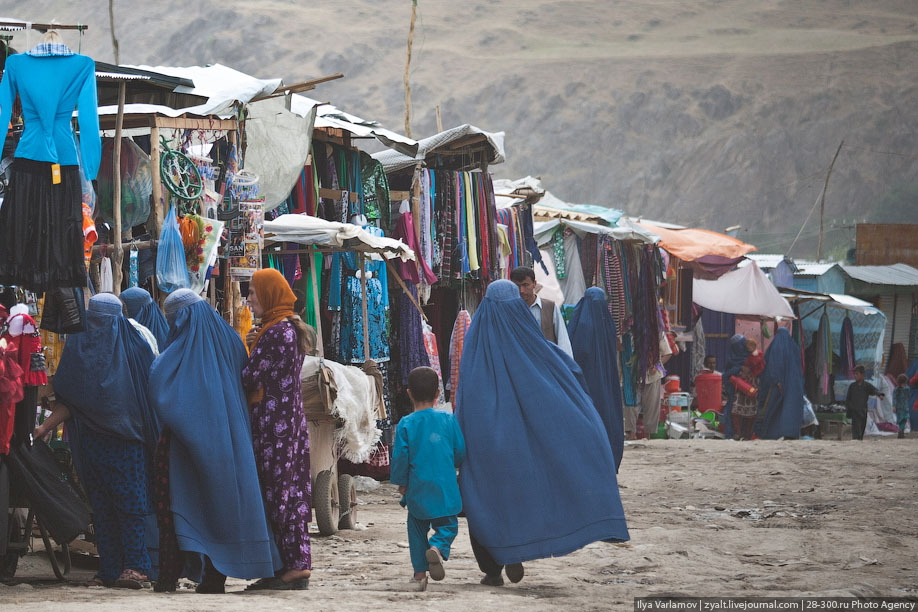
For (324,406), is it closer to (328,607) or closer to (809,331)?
(328,607)

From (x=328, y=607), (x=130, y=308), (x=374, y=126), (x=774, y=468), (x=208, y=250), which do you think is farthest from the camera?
(x=774, y=468)

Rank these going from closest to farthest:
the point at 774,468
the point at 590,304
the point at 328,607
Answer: the point at 328,607 → the point at 590,304 → the point at 774,468

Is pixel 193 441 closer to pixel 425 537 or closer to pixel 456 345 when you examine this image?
pixel 425 537

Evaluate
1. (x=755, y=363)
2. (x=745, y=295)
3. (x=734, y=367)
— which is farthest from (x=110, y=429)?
(x=745, y=295)

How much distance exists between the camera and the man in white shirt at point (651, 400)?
16031mm

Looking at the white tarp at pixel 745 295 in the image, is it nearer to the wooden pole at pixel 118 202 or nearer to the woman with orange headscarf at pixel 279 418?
the wooden pole at pixel 118 202

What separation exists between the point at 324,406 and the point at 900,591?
138 inches

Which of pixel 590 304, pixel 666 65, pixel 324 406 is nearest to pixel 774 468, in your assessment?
pixel 590 304

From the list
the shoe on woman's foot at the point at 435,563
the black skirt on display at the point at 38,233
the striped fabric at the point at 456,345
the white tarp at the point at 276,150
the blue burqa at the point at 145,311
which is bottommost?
the shoe on woman's foot at the point at 435,563

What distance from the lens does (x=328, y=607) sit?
4.79 meters

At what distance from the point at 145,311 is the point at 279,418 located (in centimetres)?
139

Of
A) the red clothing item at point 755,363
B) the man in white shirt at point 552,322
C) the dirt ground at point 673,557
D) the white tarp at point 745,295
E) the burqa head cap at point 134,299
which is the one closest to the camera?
the dirt ground at point 673,557

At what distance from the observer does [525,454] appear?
5.63 metres

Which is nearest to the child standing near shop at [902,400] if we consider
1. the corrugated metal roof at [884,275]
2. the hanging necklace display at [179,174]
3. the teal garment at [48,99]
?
the corrugated metal roof at [884,275]
